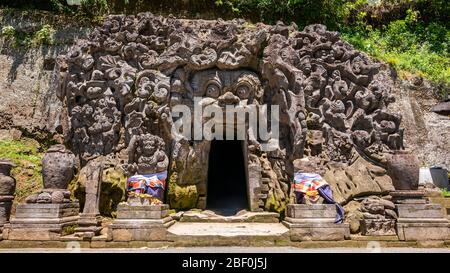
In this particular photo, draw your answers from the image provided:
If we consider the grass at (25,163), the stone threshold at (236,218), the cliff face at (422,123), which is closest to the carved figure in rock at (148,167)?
the stone threshold at (236,218)

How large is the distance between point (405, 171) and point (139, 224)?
5852 millimetres

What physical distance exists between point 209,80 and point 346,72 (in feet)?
13.3

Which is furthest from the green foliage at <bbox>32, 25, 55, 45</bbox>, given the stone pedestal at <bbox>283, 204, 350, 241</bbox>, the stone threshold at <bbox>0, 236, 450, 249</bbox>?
the stone pedestal at <bbox>283, 204, 350, 241</bbox>

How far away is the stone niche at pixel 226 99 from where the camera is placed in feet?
32.0

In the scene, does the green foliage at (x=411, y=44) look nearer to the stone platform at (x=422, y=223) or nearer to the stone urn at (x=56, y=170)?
→ the stone platform at (x=422, y=223)

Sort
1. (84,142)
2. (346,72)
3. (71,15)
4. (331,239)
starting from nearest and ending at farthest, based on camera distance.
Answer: (331,239)
(84,142)
(346,72)
(71,15)

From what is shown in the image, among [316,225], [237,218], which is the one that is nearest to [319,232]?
[316,225]

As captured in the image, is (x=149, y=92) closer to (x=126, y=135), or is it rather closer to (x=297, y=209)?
(x=126, y=135)

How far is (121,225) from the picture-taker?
7.36 m

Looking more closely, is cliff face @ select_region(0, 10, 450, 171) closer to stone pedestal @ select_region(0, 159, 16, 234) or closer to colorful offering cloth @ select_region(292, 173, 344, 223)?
stone pedestal @ select_region(0, 159, 16, 234)

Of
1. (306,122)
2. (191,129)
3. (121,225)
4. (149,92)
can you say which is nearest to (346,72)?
(306,122)

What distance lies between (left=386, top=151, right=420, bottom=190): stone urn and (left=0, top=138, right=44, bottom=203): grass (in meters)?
9.79

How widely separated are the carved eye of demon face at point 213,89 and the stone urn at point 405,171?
491cm

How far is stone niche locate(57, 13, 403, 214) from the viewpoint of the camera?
974 centimetres
